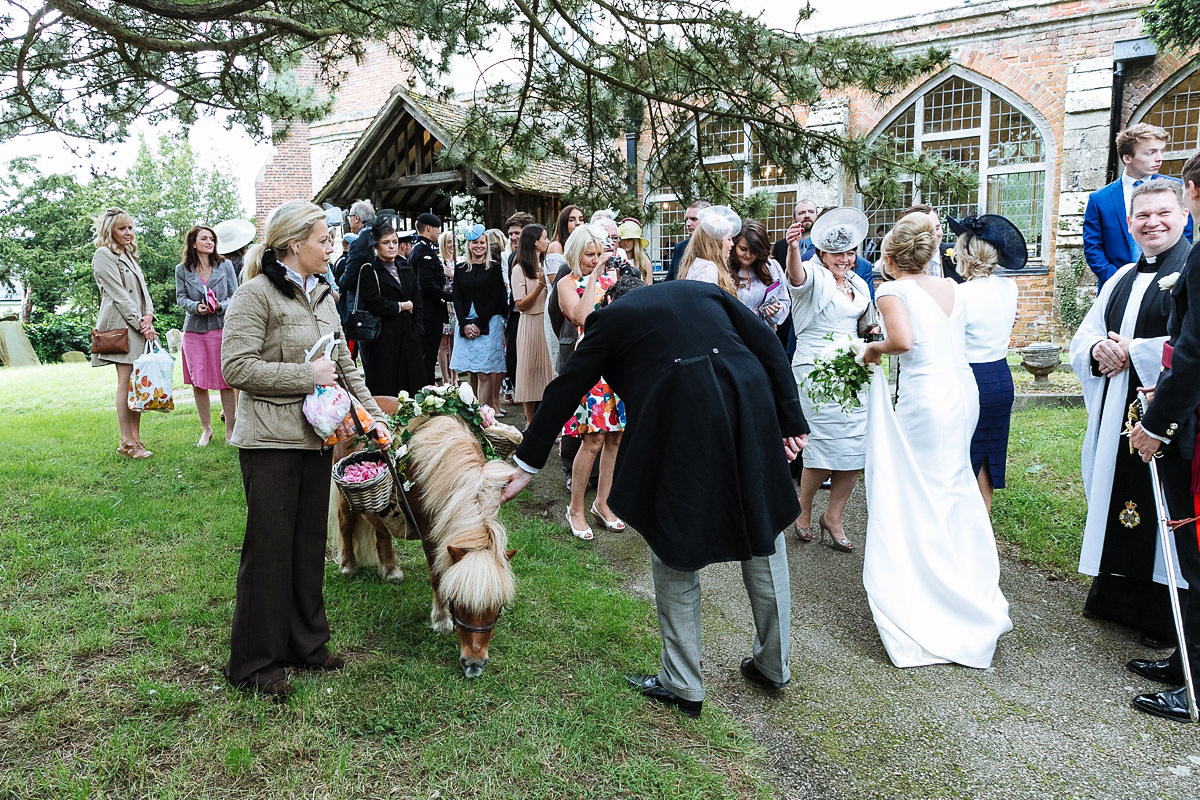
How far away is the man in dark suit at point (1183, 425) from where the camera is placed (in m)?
3.01

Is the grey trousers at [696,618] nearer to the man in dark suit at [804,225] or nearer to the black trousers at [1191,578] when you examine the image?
the black trousers at [1191,578]

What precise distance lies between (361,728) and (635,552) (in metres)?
2.46

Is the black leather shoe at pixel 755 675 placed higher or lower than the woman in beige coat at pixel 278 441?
lower

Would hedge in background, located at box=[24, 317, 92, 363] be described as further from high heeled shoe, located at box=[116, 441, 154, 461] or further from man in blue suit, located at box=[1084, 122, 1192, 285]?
man in blue suit, located at box=[1084, 122, 1192, 285]

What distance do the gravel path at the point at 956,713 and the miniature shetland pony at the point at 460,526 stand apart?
0.88 m

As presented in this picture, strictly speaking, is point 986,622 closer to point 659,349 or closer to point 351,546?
point 659,349

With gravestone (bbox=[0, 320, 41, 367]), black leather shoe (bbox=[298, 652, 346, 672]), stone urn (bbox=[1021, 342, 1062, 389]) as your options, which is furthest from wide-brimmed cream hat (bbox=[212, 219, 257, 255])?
gravestone (bbox=[0, 320, 41, 367])

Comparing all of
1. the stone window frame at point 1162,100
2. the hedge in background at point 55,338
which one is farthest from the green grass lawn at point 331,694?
the hedge in background at point 55,338

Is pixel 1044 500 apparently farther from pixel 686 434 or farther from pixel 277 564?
pixel 277 564

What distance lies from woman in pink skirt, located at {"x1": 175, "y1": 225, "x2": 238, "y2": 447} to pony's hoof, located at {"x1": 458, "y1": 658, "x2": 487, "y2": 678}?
4.70 metres

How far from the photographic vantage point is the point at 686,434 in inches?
112

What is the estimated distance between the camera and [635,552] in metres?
5.12

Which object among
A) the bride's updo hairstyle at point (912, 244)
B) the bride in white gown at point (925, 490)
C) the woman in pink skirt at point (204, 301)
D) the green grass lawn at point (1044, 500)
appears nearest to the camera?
the bride in white gown at point (925, 490)

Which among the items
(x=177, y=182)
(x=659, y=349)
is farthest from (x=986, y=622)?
(x=177, y=182)
